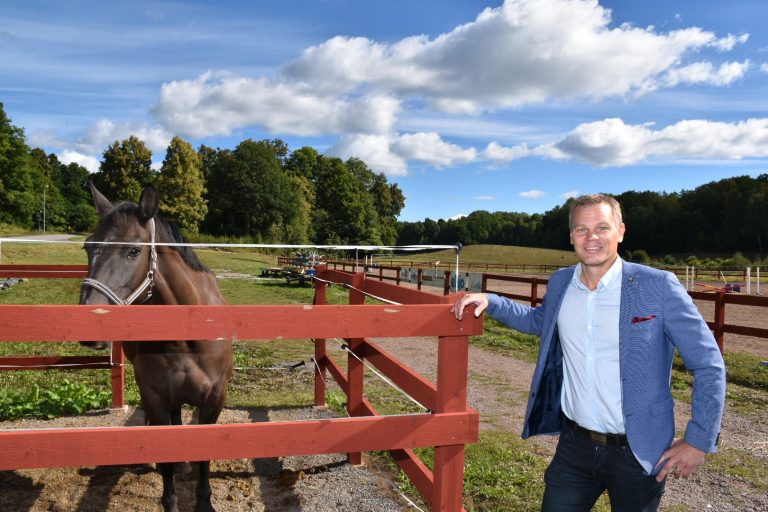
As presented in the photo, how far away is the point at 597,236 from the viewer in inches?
91.2

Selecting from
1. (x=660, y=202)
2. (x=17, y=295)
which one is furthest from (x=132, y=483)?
(x=660, y=202)

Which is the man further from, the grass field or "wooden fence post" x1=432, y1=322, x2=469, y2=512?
the grass field

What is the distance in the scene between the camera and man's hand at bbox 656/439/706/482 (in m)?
1.98

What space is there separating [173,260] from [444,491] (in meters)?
2.45

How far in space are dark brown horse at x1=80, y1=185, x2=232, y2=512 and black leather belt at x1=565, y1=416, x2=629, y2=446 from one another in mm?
2539

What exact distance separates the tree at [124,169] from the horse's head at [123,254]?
59.3 m

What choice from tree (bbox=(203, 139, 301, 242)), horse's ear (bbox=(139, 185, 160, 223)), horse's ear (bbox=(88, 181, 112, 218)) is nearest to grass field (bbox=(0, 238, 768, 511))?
horse's ear (bbox=(139, 185, 160, 223))

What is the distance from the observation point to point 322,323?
90.1 inches

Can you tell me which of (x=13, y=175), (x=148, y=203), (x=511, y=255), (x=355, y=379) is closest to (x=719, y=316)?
(x=355, y=379)

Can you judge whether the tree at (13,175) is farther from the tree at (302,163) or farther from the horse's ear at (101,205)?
the horse's ear at (101,205)

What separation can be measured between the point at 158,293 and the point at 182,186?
55.3m

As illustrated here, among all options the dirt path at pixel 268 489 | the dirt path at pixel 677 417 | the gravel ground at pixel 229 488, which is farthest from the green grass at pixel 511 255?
the gravel ground at pixel 229 488

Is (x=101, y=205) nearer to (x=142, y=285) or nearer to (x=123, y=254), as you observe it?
(x=123, y=254)

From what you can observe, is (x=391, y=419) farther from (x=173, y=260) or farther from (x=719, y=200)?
(x=719, y=200)
